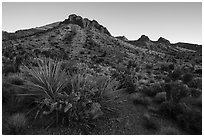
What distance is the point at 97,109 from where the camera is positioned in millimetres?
4961

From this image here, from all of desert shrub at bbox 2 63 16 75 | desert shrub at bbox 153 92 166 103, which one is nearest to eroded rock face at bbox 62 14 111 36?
desert shrub at bbox 2 63 16 75

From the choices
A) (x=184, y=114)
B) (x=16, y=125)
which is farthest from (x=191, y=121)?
(x=16, y=125)

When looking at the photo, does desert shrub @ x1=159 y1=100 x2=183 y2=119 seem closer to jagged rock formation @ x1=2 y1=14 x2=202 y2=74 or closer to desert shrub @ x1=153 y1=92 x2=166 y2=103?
desert shrub @ x1=153 y1=92 x2=166 y2=103

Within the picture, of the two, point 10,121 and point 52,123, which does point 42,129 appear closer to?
point 52,123

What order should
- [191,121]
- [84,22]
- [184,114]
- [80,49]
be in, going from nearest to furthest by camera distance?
[191,121]
[184,114]
[80,49]
[84,22]

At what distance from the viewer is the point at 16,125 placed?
4273mm

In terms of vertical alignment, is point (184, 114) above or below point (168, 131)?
above

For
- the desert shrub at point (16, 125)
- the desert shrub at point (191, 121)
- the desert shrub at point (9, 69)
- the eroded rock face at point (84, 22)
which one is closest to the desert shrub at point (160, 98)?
the desert shrub at point (191, 121)

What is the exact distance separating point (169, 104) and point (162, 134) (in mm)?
1389

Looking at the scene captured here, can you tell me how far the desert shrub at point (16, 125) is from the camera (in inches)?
166

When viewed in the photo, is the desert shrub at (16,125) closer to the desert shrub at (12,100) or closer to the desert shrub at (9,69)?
the desert shrub at (12,100)

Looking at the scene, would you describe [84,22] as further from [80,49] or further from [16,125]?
[16,125]

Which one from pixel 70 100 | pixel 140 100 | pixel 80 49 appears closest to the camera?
pixel 70 100

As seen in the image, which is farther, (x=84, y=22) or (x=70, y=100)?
(x=84, y=22)
